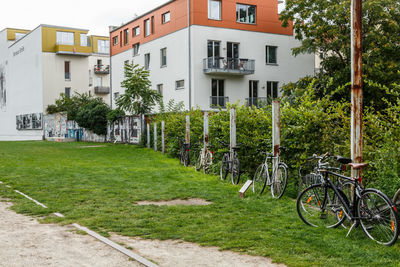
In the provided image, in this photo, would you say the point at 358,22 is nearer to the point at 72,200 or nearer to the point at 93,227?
the point at 93,227

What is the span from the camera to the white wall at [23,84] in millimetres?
56625

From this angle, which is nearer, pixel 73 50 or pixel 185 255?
pixel 185 255

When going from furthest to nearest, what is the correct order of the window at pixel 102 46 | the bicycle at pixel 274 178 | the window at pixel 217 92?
the window at pixel 102 46
the window at pixel 217 92
the bicycle at pixel 274 178

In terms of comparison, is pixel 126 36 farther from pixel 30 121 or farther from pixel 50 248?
pixel 50 248

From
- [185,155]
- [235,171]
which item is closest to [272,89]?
[185,155]

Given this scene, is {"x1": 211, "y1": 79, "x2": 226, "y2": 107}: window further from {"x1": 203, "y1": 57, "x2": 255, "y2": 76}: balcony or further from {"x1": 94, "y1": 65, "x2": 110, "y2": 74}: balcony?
{"x1": 94, "y1": 65, "x2": 110, "y2": 74}: balcony

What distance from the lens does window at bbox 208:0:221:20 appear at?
1400 inches

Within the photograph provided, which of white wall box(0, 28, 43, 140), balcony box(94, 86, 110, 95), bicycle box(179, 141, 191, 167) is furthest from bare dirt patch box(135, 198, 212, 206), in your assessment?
balcony box(94, 86, 110, 95)

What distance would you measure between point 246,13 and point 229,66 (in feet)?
15.8

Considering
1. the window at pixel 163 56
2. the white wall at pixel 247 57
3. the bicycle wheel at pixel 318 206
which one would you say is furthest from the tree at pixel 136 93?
the bicycle wheel at pixel 318 206

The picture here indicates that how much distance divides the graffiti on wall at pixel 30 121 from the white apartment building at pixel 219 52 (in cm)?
1943

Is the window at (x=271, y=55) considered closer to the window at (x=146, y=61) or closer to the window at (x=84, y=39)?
the window at (x=146, y=61)

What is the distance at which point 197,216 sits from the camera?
7637 mm

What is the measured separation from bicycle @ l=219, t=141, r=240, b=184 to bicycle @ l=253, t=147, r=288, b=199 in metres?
1.22
